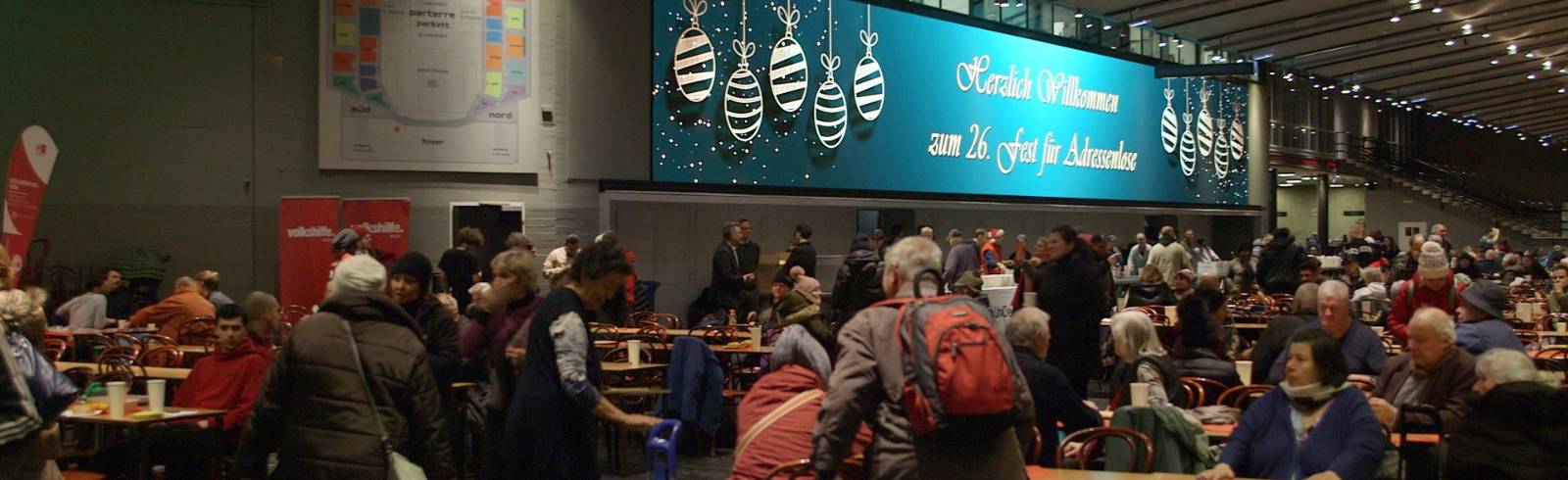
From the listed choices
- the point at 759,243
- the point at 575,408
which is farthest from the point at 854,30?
the point at 575,408

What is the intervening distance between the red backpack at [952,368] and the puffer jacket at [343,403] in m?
1.53

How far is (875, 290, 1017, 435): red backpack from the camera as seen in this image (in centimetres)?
364

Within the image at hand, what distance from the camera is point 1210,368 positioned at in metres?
7.33

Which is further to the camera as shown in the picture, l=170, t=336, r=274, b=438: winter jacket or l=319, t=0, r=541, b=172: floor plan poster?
l=319, t=0, r=541, b=172: floor plan poster

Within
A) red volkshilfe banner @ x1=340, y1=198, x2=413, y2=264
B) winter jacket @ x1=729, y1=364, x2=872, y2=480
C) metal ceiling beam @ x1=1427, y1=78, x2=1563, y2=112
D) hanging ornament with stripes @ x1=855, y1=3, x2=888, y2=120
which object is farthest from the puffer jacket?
metal ceiling beam @ x1=1427, y1=78, x2=1563, y2=112

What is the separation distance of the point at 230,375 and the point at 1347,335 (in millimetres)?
5452

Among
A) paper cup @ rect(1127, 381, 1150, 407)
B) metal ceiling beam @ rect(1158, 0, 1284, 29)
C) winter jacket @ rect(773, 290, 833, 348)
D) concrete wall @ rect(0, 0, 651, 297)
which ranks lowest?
paper cup @ rect(1127, 381, 1150, 407)

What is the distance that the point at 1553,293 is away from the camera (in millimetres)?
14516

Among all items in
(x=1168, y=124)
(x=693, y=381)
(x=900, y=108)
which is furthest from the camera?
(x=1168, y=124)

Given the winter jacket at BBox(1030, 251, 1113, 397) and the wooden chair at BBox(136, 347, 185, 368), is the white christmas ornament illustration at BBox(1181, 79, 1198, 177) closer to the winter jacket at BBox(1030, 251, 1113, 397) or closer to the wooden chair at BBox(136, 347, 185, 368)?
the winter jacket at BBox(1030, 251, 1113, 397)

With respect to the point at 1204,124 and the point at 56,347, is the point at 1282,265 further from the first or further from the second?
the point at 56,347

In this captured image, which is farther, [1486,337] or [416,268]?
[1486,337]

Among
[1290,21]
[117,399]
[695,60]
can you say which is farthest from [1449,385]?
[1290,21]

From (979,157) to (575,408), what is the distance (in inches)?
620
